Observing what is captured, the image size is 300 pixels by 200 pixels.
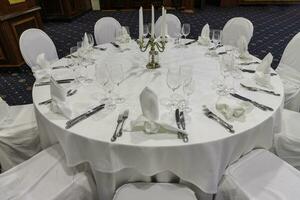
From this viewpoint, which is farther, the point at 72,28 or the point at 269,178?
the point at 72,28

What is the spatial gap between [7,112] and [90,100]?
906 mm

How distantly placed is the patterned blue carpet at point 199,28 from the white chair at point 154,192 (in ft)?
8.17

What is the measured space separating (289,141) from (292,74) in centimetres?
87

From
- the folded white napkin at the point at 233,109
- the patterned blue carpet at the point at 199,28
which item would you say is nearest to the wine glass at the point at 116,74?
the folded white napkin at the point at 233,109

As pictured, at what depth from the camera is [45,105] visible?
60.8 inches

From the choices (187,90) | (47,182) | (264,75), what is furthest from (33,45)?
(264,75)

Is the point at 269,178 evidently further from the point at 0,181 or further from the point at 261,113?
the point at 0,181

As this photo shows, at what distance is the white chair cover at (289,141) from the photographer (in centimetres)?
175

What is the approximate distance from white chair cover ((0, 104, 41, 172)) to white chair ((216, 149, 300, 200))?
1.44m

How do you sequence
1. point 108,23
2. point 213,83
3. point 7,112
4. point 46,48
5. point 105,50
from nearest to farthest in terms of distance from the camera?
1. point 213,83
2. point 7,112
3. point 105,50
4. point 46,48
5. point 108,23

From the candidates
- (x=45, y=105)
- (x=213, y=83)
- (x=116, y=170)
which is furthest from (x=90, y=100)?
(x=213, y=83)

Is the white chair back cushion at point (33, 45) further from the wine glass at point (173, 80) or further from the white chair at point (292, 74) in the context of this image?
the white chair at point (292, 74)

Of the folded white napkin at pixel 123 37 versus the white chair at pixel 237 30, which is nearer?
the folded white napkin at pixel 123 37

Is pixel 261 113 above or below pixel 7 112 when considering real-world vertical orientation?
above
